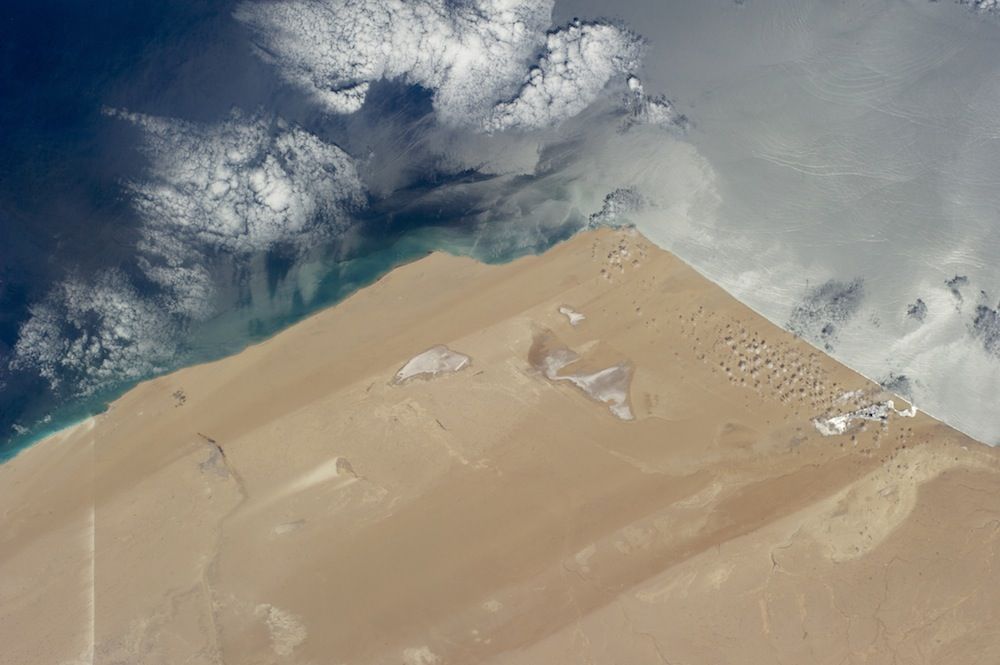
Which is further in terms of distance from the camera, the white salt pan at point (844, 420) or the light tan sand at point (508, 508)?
the white salt pan at point (844, 420)

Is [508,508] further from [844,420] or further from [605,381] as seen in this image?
[844,420]

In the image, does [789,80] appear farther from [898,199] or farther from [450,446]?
[450,446]

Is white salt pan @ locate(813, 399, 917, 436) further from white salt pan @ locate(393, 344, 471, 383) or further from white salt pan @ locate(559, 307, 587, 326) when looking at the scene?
white salt pan @ locate(393, 344, 471, 383)

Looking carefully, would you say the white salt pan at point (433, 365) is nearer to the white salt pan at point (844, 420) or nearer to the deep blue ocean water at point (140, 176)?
the deep blue ocean water at point (140, 176)

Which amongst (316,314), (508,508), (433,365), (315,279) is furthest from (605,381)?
(315,279)

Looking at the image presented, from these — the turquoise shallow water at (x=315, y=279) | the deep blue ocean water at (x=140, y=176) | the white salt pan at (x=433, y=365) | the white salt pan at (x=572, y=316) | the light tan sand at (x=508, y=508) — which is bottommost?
the light tan sand at (x=508, y=508)

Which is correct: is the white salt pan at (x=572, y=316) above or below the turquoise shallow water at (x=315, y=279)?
below

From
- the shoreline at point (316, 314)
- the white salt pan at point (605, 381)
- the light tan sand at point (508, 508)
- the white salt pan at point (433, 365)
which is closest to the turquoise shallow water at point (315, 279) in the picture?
the shoreline at point (316, 314)

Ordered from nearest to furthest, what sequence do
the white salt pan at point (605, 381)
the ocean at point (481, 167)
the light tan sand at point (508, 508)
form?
the light tan sand at point (508, 508)
the white salt pan at point (605, 381)
the ocean at point (481, 167)

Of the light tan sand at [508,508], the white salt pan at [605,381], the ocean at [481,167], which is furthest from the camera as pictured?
the ocean at [481,167]
